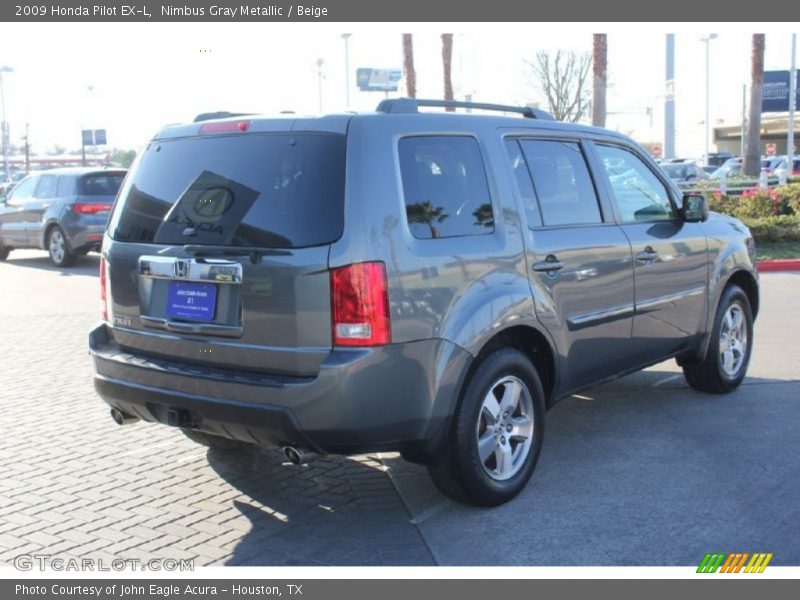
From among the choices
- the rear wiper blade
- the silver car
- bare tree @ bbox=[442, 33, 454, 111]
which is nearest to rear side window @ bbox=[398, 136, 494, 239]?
the rear wiper blade

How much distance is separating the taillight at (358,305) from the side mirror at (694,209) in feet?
9.95

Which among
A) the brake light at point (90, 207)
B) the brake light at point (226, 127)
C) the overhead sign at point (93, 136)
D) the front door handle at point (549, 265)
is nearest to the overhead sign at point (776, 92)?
the overhead sign at point (93, 136)

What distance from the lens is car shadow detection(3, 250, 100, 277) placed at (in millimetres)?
15448

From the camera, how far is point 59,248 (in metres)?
16.2

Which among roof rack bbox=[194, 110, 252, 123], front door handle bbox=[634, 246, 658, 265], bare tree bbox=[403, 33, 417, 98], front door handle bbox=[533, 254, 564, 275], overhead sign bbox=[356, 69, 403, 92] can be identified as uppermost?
overhead sign bbox=[356, 69, 403, 92]

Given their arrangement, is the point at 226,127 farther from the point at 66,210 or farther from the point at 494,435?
the point at 66,210

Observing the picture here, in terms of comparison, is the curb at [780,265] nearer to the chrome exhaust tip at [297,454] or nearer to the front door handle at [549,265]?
the front door handle at [549,265]

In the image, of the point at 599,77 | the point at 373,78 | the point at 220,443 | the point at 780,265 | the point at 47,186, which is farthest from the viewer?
the point at 373,78

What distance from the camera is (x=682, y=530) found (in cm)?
424

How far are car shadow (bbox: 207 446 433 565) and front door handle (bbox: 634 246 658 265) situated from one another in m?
2.04

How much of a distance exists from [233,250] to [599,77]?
788 inches

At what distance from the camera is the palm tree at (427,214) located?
415 centimetres

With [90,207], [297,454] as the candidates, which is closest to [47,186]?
[90,207]

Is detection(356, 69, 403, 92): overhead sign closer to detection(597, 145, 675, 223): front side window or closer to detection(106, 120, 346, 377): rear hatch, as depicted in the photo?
detection(597, 145, 675, 223): front side window
